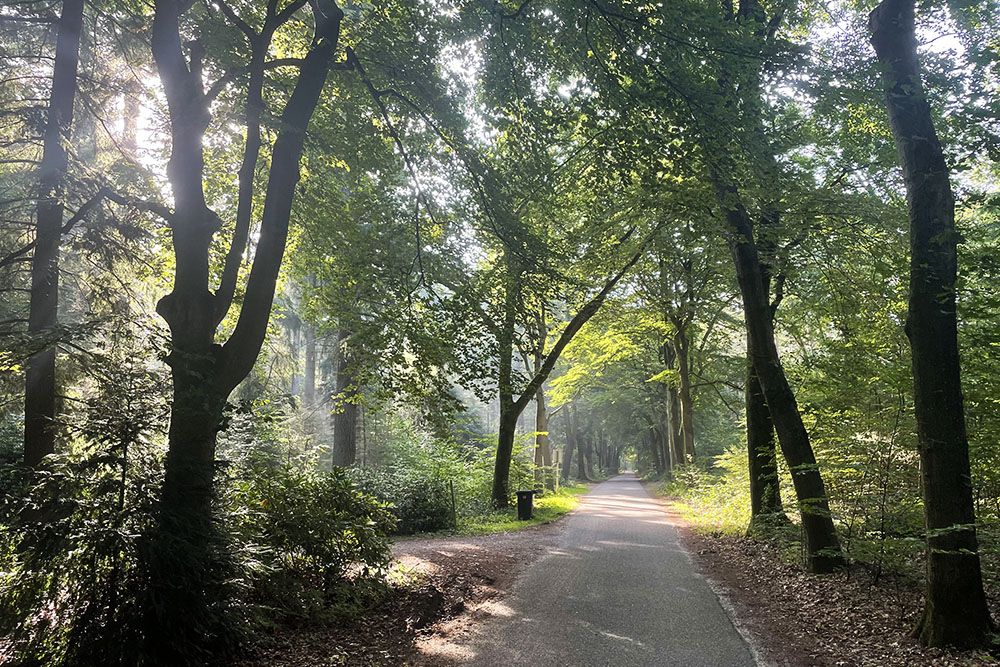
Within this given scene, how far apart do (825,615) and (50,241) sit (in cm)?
1107

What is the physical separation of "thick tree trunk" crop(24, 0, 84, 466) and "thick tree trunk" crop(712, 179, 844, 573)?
30.1 ft

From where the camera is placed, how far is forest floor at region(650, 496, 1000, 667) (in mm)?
5391

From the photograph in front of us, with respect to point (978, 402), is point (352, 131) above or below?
above

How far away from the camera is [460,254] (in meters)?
10.8

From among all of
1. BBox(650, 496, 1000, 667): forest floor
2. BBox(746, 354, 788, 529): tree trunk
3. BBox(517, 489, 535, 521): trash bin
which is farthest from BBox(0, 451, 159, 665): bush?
BBox(517, 489, 535, 521): trash bin

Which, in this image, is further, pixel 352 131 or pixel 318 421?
pixel 318 421

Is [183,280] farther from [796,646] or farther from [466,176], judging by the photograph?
[796,646]

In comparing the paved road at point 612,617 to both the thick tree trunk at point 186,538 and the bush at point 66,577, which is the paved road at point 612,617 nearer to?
the thick tree trunk at point 186,538

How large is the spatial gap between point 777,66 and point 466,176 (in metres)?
4.84

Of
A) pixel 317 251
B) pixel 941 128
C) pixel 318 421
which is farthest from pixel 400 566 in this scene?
pixel 318 421

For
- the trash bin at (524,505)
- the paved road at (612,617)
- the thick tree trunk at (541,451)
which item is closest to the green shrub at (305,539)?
the paved road at (612,617)

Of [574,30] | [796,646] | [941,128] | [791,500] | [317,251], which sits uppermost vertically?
[574,30]

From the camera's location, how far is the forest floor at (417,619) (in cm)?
544

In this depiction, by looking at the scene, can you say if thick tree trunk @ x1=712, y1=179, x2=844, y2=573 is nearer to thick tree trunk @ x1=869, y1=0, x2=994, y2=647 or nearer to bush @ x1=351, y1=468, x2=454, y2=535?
thick tree trunk @ x1=869, y1=0, x2=994, y2=647
